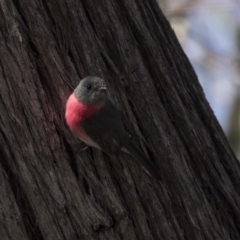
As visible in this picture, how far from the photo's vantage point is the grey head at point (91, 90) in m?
4.09

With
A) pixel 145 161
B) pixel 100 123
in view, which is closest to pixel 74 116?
pixel 100 123

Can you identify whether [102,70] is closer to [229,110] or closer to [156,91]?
[156,91]

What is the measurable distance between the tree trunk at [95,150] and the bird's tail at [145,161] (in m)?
0.06

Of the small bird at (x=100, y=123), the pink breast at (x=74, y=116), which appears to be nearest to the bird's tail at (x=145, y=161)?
the small bird at (x=100, y=123)

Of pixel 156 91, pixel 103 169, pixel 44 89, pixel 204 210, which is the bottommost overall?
pixel 204 210

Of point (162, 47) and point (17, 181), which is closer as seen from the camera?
point (17, 181)

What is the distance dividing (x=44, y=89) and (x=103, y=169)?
0.59 metres

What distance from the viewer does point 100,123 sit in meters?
4.50

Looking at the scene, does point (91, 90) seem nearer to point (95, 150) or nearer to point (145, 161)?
point (95, 150)

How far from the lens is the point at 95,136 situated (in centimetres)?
432

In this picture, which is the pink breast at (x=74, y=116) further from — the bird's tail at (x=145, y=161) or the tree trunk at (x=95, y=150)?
the bird's tail at (x=145, y=161)

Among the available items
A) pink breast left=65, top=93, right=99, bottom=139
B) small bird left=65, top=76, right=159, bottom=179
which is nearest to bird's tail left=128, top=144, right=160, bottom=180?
small bird left=65, top=76, right=159, bottom=179

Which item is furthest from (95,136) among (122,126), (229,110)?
(229,110)

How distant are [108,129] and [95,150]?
265mm
